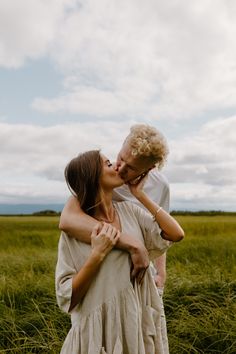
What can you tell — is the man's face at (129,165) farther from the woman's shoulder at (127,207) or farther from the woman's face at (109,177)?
the woman's shoulder at (127,207)

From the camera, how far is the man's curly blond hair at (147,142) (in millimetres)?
2451

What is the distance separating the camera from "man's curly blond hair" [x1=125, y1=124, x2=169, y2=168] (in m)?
2.45

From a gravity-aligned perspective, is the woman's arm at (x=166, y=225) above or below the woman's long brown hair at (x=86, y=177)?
below

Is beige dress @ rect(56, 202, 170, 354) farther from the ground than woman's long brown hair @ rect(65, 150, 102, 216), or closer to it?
closer to it

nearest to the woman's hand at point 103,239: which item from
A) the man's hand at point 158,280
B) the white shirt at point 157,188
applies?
the white shirt at point 157,188

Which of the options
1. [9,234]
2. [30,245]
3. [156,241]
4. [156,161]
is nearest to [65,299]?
[156,241]

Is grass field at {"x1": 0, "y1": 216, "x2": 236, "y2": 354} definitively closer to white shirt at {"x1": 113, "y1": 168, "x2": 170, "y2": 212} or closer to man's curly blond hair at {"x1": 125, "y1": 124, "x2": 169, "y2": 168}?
white shirt at {"x1": 113, "y1": 168, "x2": 170, "y2": 212}

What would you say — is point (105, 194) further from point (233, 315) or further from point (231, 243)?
point (231, 243)

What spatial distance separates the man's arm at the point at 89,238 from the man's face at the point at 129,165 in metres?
0.29

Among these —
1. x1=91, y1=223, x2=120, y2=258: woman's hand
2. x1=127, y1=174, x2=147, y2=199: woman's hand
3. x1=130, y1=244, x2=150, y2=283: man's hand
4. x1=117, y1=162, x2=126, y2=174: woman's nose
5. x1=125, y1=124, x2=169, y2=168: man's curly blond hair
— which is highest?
x1=125, y1=124, x2=169, y2=168: man's curly blond hair

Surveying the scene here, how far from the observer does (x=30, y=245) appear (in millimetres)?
13742

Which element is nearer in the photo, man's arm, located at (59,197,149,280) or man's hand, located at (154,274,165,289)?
man's arm, located at (59,197,149,280)

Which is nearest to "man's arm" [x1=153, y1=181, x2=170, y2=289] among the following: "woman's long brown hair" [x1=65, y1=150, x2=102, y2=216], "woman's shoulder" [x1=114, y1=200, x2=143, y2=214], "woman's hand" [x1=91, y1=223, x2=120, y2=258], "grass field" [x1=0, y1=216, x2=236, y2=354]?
"woman's shoulder" [x1=114, y1=200, x2=143, y2=214]

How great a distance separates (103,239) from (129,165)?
0.42m
